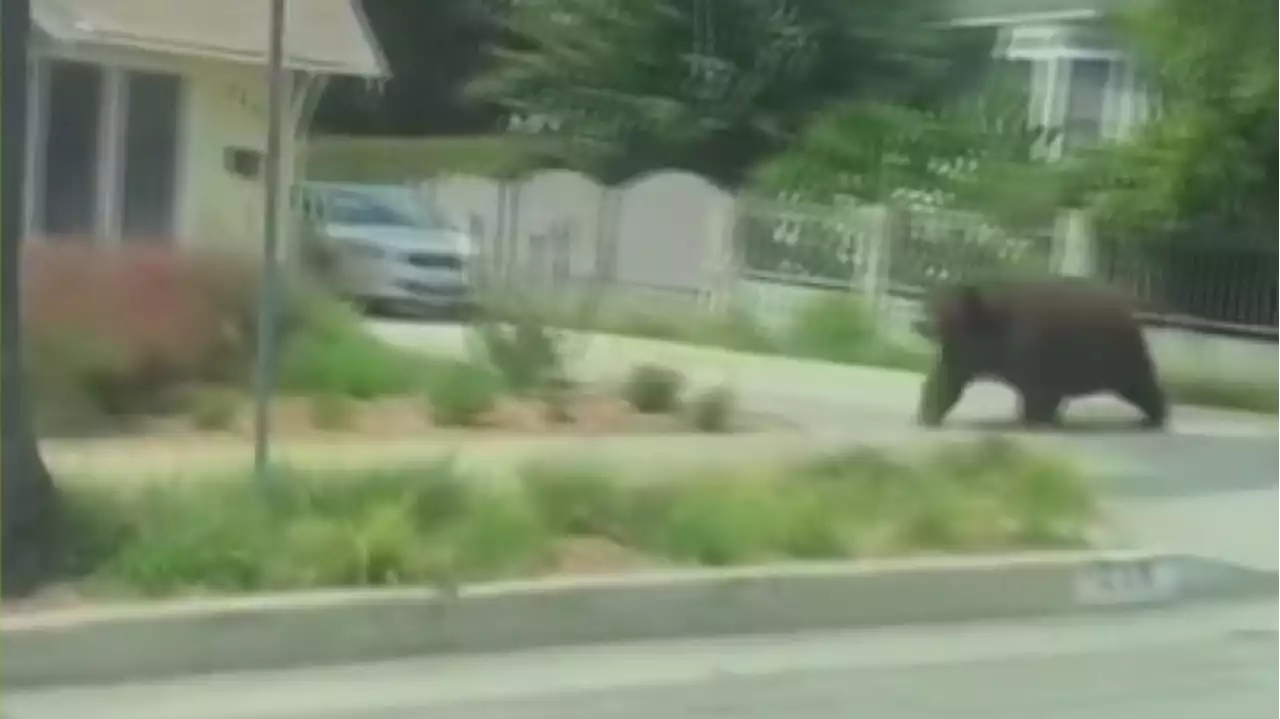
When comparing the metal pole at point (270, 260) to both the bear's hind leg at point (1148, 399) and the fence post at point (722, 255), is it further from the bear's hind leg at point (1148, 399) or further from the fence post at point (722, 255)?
the fence post at point (722, 255)

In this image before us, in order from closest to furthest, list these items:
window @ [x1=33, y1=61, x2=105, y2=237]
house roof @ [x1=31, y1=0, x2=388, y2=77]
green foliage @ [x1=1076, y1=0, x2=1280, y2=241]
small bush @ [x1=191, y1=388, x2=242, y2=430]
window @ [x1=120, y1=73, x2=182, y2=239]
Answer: small bush @ [x1=191, y1=388, x2=242, y2=430] < window @ [x1=33, y1=61, x2=105, y2=237] < house roof @ [x1=31, y1=0, x2=388, y2=77] < window @ [x1=120, y1=73, x2=182, y2=239] < green foliage @ [x1=1076, y1=0, x2=1280, y2=241]

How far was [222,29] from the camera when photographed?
23219 millimetres

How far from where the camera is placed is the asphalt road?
9.65 m

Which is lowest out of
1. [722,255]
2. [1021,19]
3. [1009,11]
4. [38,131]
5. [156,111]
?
[722,255]

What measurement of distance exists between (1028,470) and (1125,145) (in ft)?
40.1

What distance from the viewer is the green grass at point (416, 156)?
37562 millimetres

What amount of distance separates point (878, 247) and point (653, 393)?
10.6 meters

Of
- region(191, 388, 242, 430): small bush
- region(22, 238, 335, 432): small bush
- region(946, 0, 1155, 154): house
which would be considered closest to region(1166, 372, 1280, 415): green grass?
region(946, 0, 1155, 154): house

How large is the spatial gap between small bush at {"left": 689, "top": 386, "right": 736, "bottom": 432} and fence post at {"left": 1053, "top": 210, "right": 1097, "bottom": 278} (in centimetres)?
852

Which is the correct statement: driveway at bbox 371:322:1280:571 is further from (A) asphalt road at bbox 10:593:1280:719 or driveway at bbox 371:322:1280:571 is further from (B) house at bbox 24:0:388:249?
(A) asphalt road at bbox 10:593:1280:719

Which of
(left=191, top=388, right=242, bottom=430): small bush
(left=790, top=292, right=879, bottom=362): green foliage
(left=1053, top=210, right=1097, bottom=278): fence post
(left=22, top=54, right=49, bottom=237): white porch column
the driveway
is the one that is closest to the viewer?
the driveway

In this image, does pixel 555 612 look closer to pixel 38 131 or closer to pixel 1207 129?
pixel 38 131

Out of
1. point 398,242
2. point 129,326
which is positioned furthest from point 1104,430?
point 398,242

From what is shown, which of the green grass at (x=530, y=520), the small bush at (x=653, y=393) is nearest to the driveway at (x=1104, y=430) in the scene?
the small bush at (x=653, y=393)
